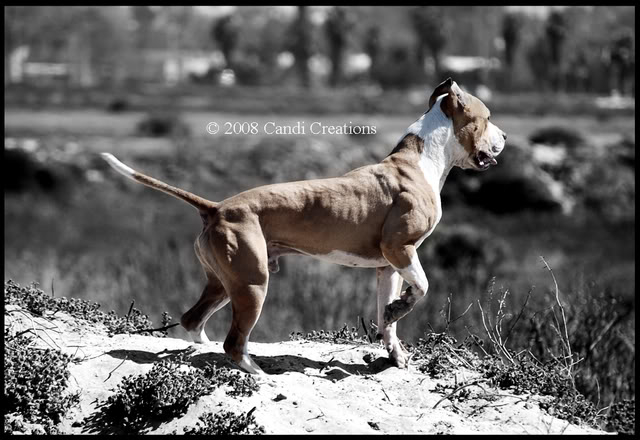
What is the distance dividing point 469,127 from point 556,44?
4471cm

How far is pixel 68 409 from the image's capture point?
840cm

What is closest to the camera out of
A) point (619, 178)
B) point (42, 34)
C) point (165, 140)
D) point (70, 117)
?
point (619, 178)

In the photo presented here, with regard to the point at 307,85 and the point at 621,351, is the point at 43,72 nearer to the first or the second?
the point at 307,85

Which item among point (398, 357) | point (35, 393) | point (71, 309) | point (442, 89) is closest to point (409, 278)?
point (398, 357)

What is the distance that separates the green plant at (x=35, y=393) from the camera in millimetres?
8305

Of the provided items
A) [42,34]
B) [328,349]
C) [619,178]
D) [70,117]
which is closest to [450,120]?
[328,349]

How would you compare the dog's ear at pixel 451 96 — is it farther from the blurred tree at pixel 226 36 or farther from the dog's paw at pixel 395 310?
the blurred tree at pixel 226 36

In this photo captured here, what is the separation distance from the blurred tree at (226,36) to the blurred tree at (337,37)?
822cm

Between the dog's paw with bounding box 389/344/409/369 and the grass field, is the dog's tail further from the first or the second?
the grass field

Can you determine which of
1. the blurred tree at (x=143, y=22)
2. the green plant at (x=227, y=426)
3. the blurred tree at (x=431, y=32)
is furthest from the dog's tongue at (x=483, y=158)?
the blurred tree at (x=143, y=22)

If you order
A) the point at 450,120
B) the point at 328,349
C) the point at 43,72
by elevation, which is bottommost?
the point at 43,72

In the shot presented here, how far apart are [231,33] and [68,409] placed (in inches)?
3130

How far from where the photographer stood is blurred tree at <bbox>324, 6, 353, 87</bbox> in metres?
84.6

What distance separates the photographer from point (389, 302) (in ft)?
30.2
